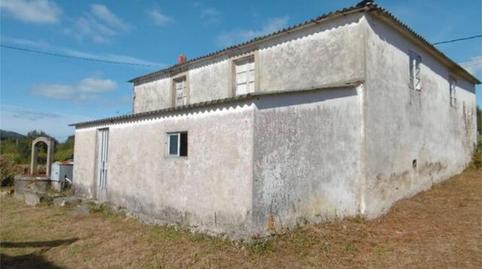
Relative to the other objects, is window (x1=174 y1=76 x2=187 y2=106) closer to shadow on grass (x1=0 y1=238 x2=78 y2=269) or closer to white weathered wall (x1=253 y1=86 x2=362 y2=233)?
white weathered wall (x1=253 y1=86 x2=362 y2=233)

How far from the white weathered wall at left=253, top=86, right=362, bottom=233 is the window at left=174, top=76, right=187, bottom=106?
8.05 metres

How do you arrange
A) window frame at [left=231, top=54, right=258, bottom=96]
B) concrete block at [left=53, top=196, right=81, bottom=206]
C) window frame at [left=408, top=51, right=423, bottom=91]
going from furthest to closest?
1. concrete block at [left=53, top=196, right=81, bottom=206]
2. window frame at [left=231, top=54, right=258, bottom=96]
3. window frame at [left=408, top=51, right=423, bottom=91]

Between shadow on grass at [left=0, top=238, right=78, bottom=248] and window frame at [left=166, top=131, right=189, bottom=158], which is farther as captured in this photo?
window frame at [left=166, top=131, right=189, bottom=158]

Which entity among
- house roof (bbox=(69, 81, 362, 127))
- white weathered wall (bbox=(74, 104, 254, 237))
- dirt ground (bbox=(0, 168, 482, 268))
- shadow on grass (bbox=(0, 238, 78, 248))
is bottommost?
shadow on grass (bbox=(0, 238, 78, 248))

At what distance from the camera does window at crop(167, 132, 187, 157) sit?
1005cm

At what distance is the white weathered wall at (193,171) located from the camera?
26.9 ft

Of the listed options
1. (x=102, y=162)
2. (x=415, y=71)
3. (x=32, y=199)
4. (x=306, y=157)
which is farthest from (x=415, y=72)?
(x=32, y=199)

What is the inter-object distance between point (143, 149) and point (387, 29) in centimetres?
821

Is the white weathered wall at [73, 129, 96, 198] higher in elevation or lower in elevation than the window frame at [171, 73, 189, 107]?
lower

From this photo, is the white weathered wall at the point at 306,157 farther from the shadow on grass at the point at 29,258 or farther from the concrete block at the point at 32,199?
the concrete block at the point at 32,199

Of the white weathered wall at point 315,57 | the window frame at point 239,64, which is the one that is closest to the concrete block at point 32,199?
the window frame at point 239,64

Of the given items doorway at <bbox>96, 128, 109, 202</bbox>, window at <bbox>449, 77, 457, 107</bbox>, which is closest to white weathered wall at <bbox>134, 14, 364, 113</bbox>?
doorway at <bbox>96, 128, 109, 202</bbox>

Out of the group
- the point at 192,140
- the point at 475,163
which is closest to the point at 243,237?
the point at 192,140

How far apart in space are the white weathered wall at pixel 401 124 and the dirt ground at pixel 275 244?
881mm
